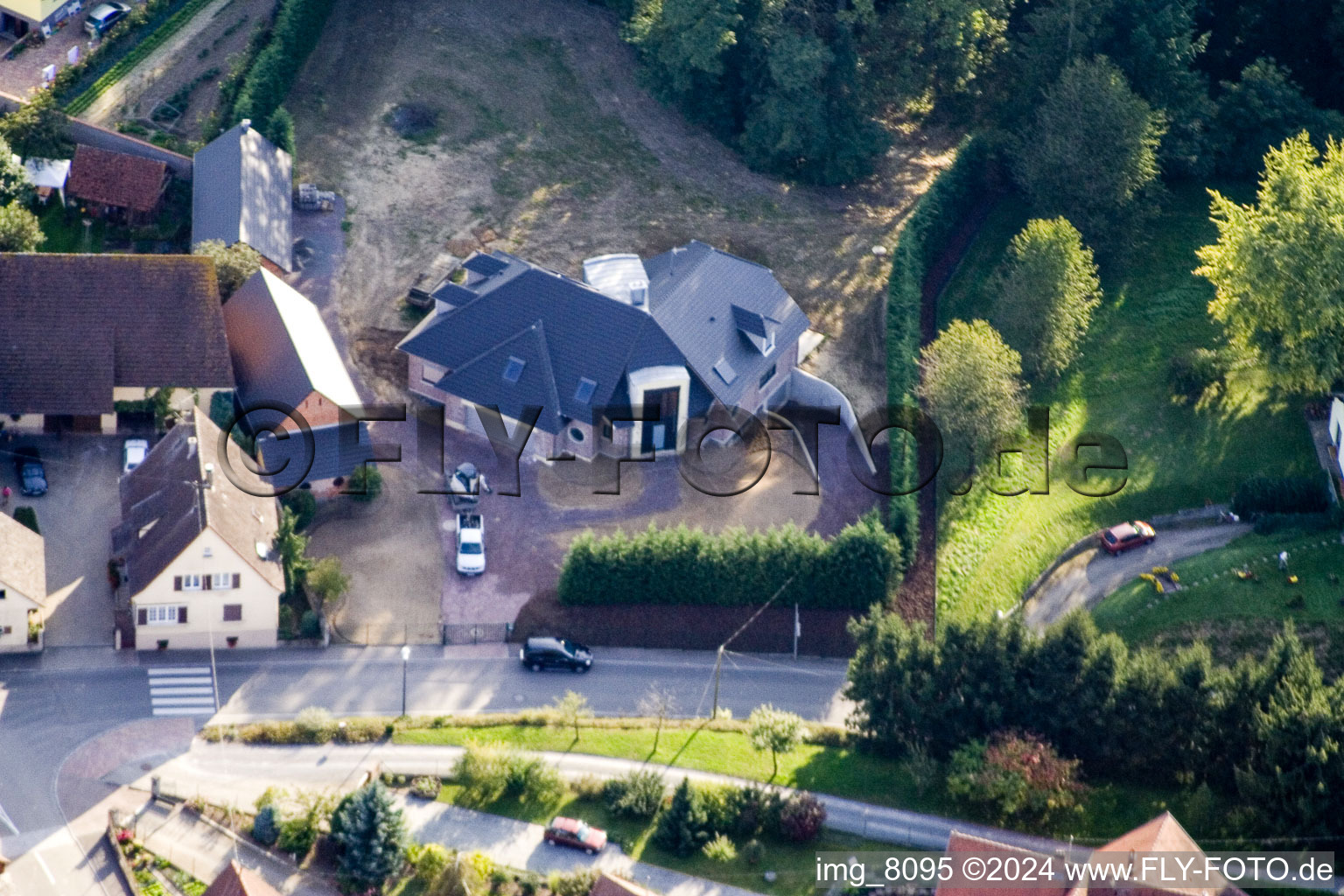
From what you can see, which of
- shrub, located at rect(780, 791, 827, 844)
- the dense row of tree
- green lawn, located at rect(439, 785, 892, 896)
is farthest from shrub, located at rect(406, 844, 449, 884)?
the dense row of tree

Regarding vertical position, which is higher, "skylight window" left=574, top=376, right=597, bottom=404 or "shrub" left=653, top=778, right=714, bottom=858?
"skylight window" left=574, top=376, right=597, bottom=404

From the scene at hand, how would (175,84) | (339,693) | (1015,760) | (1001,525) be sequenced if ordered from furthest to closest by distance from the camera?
(175,84) < (1001,525) < (339,693) < (1015,760)

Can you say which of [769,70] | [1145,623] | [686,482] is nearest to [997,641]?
[1145,623]

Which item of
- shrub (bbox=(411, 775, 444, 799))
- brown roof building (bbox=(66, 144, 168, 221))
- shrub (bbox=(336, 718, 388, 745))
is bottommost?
shrub (bbox=(411, 775, 444, 799))

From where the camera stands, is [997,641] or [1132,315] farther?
[1132,315]

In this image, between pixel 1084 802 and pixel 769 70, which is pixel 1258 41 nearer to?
pixel 769 70

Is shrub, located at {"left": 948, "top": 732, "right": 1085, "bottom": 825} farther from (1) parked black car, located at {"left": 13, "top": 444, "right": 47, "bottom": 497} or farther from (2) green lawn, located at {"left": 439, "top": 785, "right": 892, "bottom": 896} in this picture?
(1) parked black car, located at {"left": 13, "top": 444, "right": 47, "bottom": 497}
